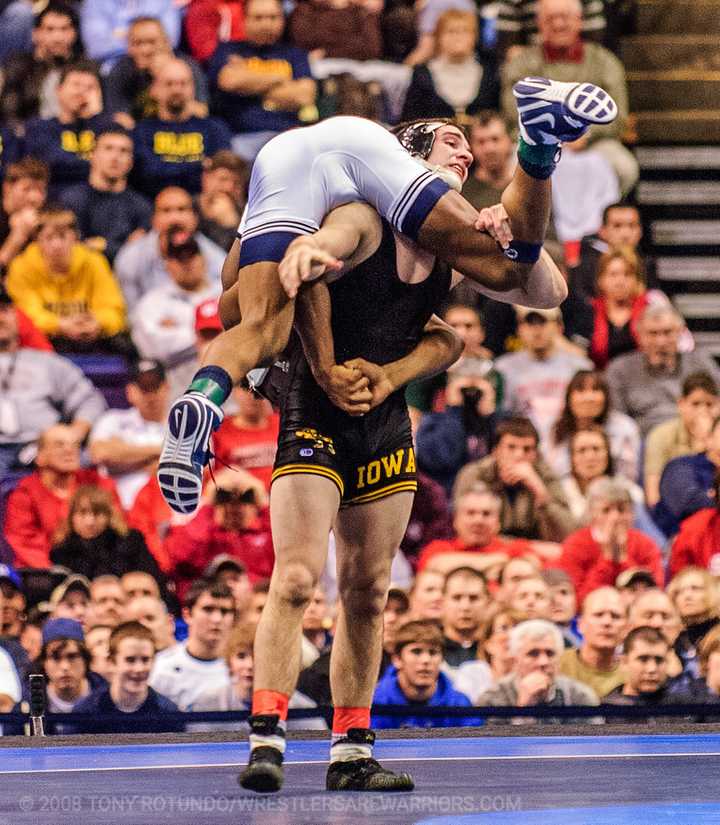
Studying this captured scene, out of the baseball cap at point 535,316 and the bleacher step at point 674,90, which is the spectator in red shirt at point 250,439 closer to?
the baseball cap at point 535,316

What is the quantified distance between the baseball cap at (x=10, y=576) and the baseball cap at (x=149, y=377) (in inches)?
52.2

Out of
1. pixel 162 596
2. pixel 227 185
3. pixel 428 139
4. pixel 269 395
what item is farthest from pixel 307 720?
pixel 227 185

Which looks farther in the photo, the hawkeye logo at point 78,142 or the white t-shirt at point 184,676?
the hawkeye logo at point 78,142

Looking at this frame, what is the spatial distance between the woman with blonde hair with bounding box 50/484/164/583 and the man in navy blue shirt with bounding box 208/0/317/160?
305 cm

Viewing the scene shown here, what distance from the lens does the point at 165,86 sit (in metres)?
10.0

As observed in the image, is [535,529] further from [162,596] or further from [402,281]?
[402,281]

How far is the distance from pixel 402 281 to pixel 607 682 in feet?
8.84

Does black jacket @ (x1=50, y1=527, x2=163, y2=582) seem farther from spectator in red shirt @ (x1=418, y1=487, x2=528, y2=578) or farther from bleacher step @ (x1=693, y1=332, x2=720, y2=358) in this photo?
bleacher step @ (x1=693, y1=332, x2=720, y2=358)

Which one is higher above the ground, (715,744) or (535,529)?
(535,529)

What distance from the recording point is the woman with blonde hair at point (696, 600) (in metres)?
7.36

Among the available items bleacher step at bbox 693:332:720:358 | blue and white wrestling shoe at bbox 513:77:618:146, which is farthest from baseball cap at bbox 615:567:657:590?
blue and white wrestling shoe at bbox 513:77:618:146

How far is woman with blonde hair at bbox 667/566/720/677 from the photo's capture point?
7359mm

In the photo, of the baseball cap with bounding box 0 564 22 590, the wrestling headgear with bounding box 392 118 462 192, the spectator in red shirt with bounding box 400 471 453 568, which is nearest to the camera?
the wrestling headgear with bounding box 392 118 462 192

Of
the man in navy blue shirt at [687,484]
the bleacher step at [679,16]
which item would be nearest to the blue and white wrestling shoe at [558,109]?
the man in navy blue shirt at [687,484]
